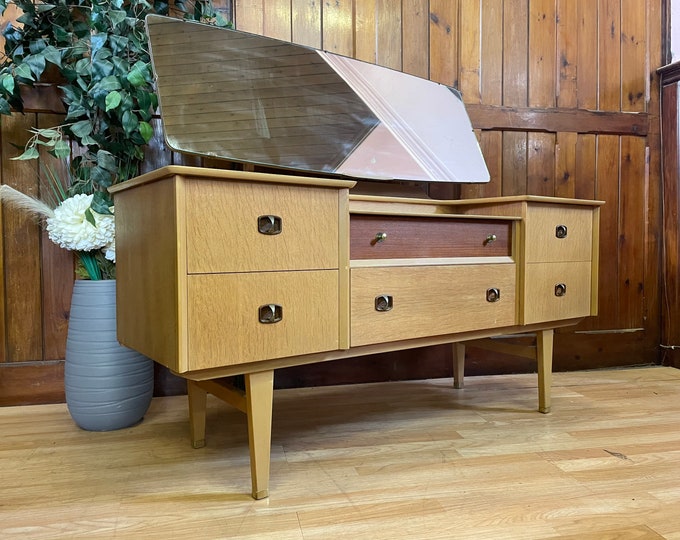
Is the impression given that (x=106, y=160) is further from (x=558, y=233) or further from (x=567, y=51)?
(x=567, y=51)

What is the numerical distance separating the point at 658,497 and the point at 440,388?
88 cm

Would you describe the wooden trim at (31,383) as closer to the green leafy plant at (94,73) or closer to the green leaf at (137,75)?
the green leafy plant at (94,73)

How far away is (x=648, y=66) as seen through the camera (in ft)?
7.11

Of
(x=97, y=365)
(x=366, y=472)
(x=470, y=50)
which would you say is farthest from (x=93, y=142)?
(x=470, y=50)

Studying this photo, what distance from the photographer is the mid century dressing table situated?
93cm

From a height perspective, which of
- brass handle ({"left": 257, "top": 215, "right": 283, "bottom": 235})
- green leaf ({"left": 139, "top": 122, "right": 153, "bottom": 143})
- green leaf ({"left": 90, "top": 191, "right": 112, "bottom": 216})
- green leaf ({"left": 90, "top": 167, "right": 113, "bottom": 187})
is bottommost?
brass handle ({"left": 257, "top": 215, "right": 283, "bottom": 235})

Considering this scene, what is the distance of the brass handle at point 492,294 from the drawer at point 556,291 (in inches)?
4.4

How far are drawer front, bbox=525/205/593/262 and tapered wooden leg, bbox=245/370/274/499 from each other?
92 centimetres

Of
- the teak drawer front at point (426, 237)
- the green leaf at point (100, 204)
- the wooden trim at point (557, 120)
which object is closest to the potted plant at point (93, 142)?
the green leaf at point (100, 204)

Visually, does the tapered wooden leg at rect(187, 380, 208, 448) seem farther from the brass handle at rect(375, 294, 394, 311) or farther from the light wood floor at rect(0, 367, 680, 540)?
the brass handle at rect(375, 294, 394, 311)

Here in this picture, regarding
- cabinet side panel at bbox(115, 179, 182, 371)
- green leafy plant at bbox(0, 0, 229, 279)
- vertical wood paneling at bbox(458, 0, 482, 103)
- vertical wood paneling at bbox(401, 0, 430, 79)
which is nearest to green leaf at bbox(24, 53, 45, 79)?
green leafy plant at bbox(0, 0, 229, 279)

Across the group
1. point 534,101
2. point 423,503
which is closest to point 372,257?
point 423,503

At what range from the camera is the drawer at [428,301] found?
1.13 m

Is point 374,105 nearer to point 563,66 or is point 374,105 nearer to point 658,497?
point 563,66
